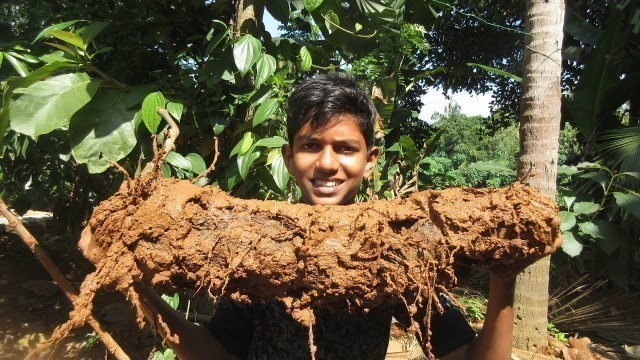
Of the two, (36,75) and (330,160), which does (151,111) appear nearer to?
(36,75)

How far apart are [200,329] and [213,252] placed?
341 millimetres

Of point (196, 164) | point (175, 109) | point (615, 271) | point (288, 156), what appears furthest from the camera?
point (615, 271)

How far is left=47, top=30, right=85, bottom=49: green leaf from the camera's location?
1785mm

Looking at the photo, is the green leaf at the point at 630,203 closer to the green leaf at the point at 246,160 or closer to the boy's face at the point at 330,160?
the green leaf at the point at 246,160

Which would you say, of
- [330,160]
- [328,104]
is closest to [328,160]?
[330,160]

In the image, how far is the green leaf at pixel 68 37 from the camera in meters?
1.79

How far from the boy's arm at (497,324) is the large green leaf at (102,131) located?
1343 millimetres

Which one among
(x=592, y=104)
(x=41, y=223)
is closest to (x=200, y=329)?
(x=592, y=104)

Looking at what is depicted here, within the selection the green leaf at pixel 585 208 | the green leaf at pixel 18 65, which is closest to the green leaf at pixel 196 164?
the green leaf at pixel 18 65

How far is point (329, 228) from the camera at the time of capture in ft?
3.39

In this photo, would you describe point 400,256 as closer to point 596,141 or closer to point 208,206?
point 208,206

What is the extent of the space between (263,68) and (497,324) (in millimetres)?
1376

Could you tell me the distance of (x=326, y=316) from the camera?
1.18 meters

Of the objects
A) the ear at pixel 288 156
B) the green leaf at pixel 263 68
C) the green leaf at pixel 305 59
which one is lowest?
the ear at pixel 288 156
